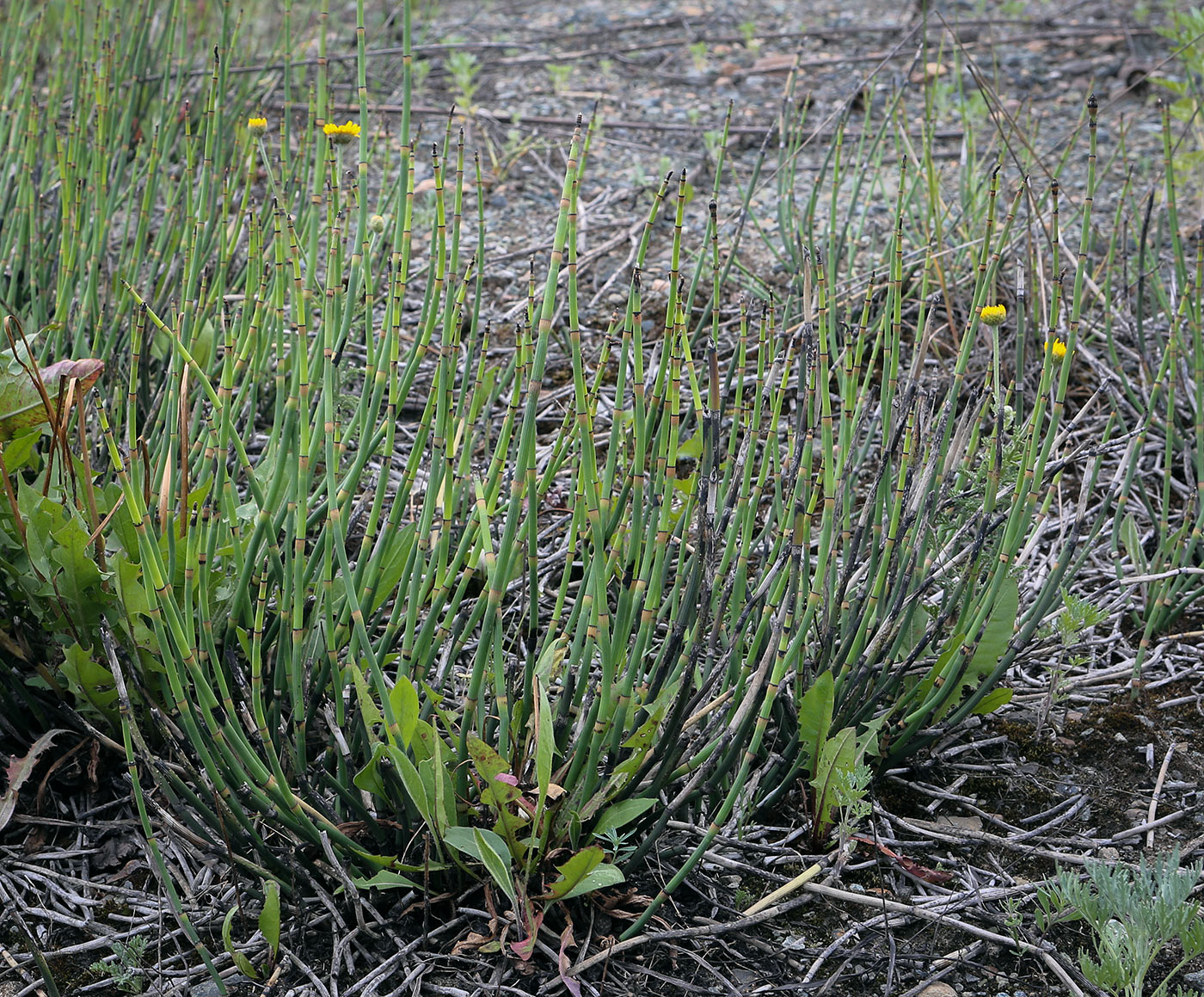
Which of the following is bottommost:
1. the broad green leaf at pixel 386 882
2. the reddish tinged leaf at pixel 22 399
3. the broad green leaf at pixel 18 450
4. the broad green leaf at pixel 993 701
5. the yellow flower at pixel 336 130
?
the broad green leaf at pixel 386 882

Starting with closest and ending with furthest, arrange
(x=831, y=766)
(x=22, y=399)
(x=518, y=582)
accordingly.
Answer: (x=831, y=766) → (x=22, y=399) → (x=518, y=582)

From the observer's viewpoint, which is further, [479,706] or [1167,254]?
[1167,254]

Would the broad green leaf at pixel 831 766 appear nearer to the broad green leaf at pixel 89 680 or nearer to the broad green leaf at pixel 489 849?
the broad green leaf at pixel 489 849

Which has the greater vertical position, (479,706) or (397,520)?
(397,520)

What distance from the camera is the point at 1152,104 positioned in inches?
113

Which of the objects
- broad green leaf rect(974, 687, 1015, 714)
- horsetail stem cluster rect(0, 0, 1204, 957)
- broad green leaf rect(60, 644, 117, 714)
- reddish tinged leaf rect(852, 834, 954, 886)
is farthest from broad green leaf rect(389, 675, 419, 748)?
broad green leaf rect(974, 687, 1015, 714)

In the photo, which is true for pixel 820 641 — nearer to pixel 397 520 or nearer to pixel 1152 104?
pixel 397 520

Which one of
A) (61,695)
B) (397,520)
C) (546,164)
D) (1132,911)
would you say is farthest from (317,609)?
(546,164)

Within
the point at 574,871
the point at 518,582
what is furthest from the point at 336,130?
the point at 574,871

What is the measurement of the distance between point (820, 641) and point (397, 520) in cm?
46

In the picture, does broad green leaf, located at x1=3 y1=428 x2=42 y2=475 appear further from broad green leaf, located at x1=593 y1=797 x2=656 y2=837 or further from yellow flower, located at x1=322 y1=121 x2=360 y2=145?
broad green leaf, located at x1=593 y1=797 x2=656 y2=837

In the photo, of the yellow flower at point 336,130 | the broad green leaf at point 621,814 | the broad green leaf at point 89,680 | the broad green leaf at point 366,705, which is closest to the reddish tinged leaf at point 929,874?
the broad green leaf at point 621,814

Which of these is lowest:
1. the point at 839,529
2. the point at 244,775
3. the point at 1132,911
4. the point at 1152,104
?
the point at 1132,911

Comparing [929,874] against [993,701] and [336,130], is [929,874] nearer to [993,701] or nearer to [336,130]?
[993,701]
